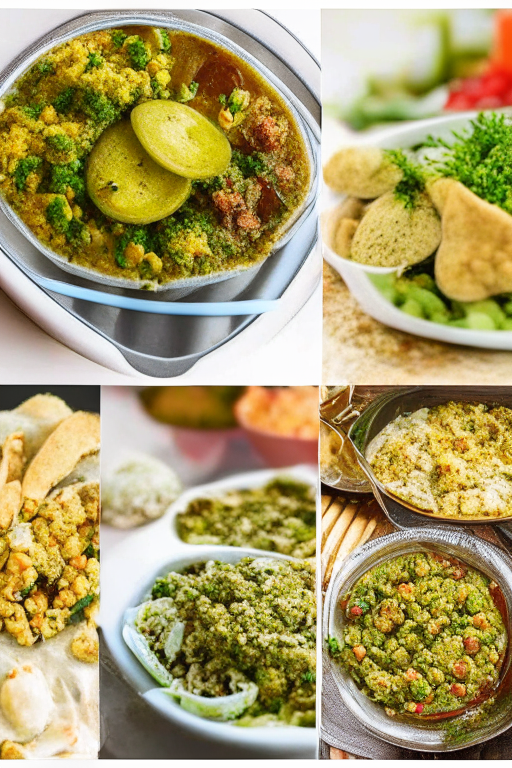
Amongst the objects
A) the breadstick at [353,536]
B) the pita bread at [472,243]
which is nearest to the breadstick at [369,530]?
the breadstick at [353,536]

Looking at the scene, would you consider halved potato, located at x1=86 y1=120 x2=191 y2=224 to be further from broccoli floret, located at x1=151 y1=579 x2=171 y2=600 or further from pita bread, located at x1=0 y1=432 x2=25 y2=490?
broccoli floret, located at x1=151 y1=579 x2=171 y2=600

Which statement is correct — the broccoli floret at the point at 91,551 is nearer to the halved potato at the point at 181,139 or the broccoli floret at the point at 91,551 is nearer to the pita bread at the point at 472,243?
the halved potato at the point at 181,139

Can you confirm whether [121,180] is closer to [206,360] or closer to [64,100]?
[64,100]

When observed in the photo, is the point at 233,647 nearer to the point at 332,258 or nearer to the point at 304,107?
the point at 332,258

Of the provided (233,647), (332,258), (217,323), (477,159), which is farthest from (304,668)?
(477,159)

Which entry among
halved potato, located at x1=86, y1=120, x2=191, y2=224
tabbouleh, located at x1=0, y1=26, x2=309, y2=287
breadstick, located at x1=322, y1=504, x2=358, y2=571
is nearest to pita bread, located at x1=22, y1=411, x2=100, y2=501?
tabbouleh, located at x1=0, y1=26, x2=309, y2=287
